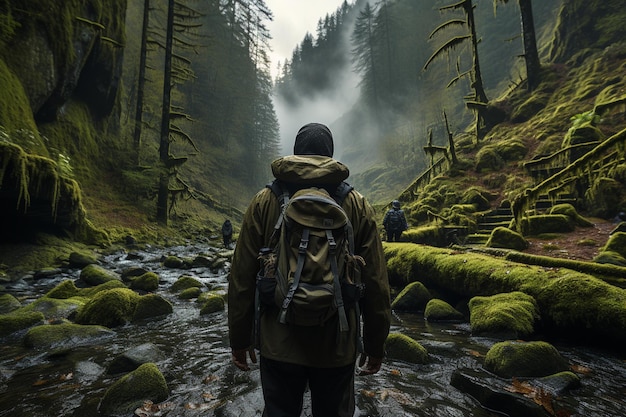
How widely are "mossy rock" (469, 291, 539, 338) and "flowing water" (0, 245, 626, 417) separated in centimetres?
25

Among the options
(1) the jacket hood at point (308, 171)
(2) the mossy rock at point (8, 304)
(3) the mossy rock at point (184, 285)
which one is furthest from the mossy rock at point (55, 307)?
(1) the jacket hood at point (308, 171)

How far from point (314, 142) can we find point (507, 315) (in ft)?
15.6

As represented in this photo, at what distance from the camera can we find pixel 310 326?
189 cm

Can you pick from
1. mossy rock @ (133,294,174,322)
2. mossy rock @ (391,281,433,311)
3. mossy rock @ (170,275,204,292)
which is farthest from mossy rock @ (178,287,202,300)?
mossy rock @ (391,281,433,311)

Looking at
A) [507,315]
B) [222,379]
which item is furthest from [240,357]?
[507,315]

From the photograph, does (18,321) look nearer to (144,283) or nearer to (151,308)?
(151,308)

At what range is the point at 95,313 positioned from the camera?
593cm

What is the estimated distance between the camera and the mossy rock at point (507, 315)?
4812 millimetres

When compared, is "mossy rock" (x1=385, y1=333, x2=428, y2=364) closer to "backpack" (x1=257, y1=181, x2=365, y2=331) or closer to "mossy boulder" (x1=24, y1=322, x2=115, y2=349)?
"backpack" (x1=257, y1=181, x2=365, y2=331)

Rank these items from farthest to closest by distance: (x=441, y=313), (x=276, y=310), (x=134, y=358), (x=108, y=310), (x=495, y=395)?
(x=441, y=313) < (x=108, y=310) < (x=134, y=358) < (x=495, y=395) < (x=276, y=310)

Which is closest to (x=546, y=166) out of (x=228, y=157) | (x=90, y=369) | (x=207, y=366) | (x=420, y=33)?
(x=207, y=366)

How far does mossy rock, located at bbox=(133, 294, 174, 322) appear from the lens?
6527 mm

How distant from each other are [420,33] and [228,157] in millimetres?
46673

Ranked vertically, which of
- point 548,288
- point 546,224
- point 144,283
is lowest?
point 144,283
